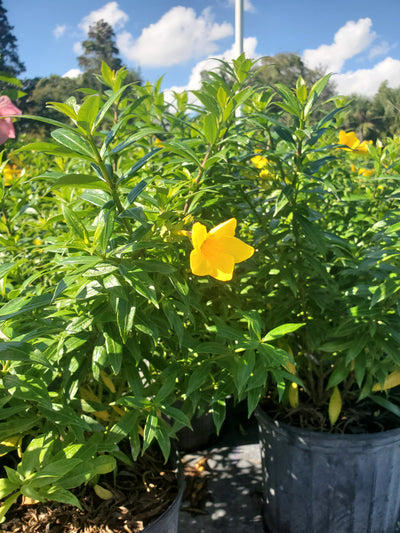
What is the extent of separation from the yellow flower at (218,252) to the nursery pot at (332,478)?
31.8 inches

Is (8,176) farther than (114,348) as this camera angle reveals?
Yes

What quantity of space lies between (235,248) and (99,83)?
64.9 feet

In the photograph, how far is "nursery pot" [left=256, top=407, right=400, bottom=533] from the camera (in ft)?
4.72

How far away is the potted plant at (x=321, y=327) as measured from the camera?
3.90 feet

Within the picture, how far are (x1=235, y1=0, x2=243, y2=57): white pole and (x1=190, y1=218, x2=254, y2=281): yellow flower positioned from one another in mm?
5168

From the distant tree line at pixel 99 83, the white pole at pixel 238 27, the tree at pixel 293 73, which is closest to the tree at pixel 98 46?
the distant tree line at pixel 99 83

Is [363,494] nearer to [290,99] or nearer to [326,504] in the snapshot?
[326,504]

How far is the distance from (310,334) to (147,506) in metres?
0.74

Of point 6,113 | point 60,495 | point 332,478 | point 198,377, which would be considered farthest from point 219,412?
point 6,113

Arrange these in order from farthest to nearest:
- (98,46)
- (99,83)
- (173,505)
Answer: (98,46), (99,83), (173,505)

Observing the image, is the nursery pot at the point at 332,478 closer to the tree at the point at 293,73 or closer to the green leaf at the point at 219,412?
the green leaf at the point at 219,412

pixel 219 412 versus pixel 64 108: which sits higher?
pixel 64 108

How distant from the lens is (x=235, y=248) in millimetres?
961

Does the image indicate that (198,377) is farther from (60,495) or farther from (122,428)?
(60,495)
